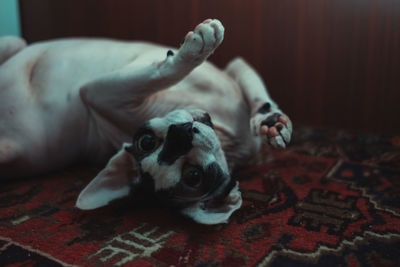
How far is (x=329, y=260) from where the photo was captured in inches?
30.5

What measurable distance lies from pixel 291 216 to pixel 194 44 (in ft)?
1.61

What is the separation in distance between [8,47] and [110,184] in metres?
0.77

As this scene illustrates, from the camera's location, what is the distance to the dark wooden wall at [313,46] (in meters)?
1.76

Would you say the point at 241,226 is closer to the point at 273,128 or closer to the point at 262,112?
the point at 273,128

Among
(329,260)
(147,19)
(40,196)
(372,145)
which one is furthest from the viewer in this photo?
(147,19)

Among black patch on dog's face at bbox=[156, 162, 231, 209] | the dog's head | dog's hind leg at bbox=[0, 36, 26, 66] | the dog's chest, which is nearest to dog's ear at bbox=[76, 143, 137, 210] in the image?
the dog's head

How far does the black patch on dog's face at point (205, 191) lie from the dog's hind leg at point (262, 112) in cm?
17

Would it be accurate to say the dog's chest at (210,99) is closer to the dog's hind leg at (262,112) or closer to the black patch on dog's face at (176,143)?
the dog's hind leg at (262,112)

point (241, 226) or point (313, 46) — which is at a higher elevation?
point (313, 46)

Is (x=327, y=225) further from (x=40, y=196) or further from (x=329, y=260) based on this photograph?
(x=40, y=196)

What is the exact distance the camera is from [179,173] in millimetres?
902

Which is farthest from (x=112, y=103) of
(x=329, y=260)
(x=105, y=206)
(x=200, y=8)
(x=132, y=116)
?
(x=200, y=8)

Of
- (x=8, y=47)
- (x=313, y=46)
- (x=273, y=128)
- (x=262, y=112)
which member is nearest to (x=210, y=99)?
(x=262, y=112)

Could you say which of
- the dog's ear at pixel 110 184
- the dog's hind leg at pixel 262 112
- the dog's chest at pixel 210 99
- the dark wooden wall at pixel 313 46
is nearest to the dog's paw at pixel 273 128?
the dog's hind leg at pixel 262 112
